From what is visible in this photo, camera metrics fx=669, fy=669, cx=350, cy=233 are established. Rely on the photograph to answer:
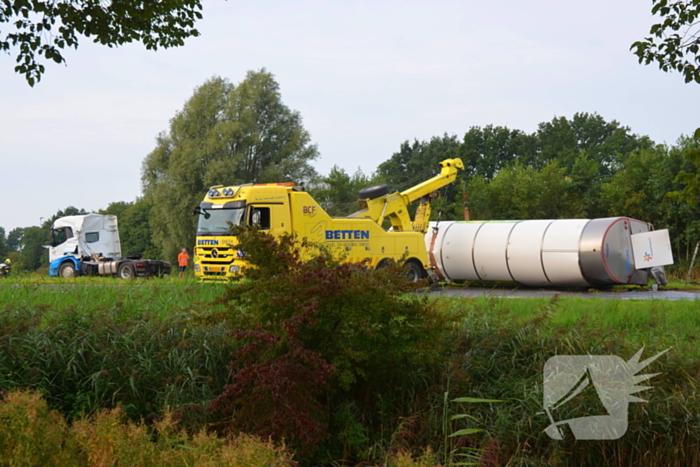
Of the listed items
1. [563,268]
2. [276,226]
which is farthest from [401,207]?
[276,226]

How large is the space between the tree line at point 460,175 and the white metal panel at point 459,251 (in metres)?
1.40

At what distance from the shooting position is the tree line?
29344 millimetres

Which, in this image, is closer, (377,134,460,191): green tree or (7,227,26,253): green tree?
(377,134,460,191): green tree

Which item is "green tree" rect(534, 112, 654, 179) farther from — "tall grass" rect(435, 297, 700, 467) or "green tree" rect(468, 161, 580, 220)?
"tall grass" rect(435, 297, 700, 467)

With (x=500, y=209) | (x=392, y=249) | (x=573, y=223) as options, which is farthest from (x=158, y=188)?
(x=573, y=223)

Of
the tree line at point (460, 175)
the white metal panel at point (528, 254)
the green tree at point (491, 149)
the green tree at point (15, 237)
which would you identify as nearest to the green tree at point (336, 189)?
the tree line at point (460, 175)

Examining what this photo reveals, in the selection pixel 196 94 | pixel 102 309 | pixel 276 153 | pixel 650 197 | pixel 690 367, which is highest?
pixel 196 94

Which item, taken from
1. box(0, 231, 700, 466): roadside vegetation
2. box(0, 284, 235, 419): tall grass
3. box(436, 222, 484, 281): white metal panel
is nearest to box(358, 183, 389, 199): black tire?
box(436, 222, 484, 281): white metal panel

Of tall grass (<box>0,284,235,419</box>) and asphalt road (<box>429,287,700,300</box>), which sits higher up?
tall grass (<box>0,284,235,419</box>)

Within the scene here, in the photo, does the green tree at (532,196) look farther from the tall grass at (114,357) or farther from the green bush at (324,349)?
the tall grass at (114,357)

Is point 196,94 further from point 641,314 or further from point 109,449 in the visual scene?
point 109,449

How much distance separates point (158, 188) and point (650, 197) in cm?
3039

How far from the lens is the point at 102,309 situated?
8.28 m

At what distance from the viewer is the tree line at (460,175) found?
29344 mm
